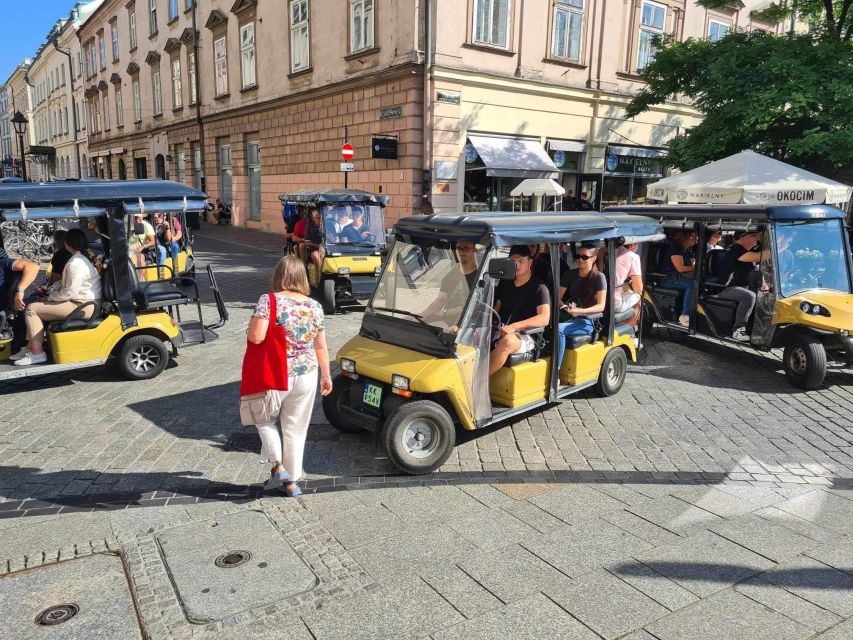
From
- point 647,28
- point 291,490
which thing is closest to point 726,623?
point 291,490

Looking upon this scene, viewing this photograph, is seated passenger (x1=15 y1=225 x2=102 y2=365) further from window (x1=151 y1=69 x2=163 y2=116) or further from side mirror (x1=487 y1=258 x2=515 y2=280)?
window (x1=151 y1=69 x2=163 y2=116)

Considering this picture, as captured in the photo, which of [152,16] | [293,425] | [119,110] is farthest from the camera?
[119,110]

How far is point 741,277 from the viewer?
333 inches

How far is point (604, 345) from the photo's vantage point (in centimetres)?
655

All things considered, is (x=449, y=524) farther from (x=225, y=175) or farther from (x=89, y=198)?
(x=225, y=175)

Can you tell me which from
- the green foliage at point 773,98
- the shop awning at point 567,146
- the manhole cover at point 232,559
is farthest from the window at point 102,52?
the manhole cover at point 232,559

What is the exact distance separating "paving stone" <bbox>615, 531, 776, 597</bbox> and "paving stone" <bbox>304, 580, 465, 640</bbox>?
110cm

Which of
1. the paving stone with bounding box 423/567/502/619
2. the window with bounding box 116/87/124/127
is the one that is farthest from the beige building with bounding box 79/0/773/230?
the window with bounding box 116/87/124/127

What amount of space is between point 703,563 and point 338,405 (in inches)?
117

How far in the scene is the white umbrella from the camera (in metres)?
9.70

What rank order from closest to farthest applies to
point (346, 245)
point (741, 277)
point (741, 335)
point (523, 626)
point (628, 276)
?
point (523, 626) → point (628, 276) → point (741, 335) → point (741, 277) → point (346, 245)

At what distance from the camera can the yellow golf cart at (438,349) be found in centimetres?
482

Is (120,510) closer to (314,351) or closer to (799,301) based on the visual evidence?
(314,351)

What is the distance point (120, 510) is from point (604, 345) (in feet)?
15.0
